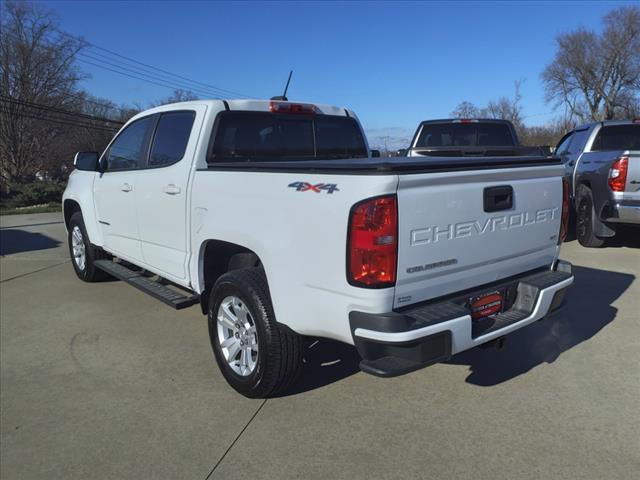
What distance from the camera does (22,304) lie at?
593 centimetres

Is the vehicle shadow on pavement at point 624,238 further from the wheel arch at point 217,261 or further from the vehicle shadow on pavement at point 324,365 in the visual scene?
the wheel arch at point 217,261

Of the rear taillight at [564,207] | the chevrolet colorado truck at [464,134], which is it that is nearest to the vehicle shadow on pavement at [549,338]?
the rear taillight at [564,207]

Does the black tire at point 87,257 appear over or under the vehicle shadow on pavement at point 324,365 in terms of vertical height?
over

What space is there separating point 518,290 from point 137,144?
3.68m

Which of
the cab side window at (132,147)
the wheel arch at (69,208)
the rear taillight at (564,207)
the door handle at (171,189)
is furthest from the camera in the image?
the wheel arch at (69,208)

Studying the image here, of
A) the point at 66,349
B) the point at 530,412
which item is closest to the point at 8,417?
the point at 66,349

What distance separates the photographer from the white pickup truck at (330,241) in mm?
2633

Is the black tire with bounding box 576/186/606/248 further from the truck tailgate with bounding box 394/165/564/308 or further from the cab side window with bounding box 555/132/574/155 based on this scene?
the truck tailgate with bounding box 394/165/564/308

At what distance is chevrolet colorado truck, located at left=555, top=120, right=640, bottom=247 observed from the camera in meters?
7.05

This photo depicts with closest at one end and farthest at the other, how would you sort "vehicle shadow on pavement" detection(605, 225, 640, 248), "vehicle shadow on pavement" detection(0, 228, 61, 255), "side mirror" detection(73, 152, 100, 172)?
"side mirror" detection(73, 152, 100, 172) < "vehicle shadow on pavement" detection(605, 225, 640, 248) < "vehicle shadow on pavement" detection(0, 228, 61, 255)

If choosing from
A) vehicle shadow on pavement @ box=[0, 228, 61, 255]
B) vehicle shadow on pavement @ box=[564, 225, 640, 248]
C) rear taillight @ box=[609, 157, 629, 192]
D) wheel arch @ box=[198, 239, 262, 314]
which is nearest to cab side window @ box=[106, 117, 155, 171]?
wheel arch @ box=[198, 239, 262, 314]

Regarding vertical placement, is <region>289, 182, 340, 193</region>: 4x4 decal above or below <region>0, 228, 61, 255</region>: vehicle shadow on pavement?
above

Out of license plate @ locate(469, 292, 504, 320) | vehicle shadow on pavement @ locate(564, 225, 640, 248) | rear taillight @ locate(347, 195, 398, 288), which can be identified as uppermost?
rear taillight @ locate(347, 195, 398, 288)

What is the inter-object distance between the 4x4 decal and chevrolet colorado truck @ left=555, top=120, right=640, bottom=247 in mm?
5209
